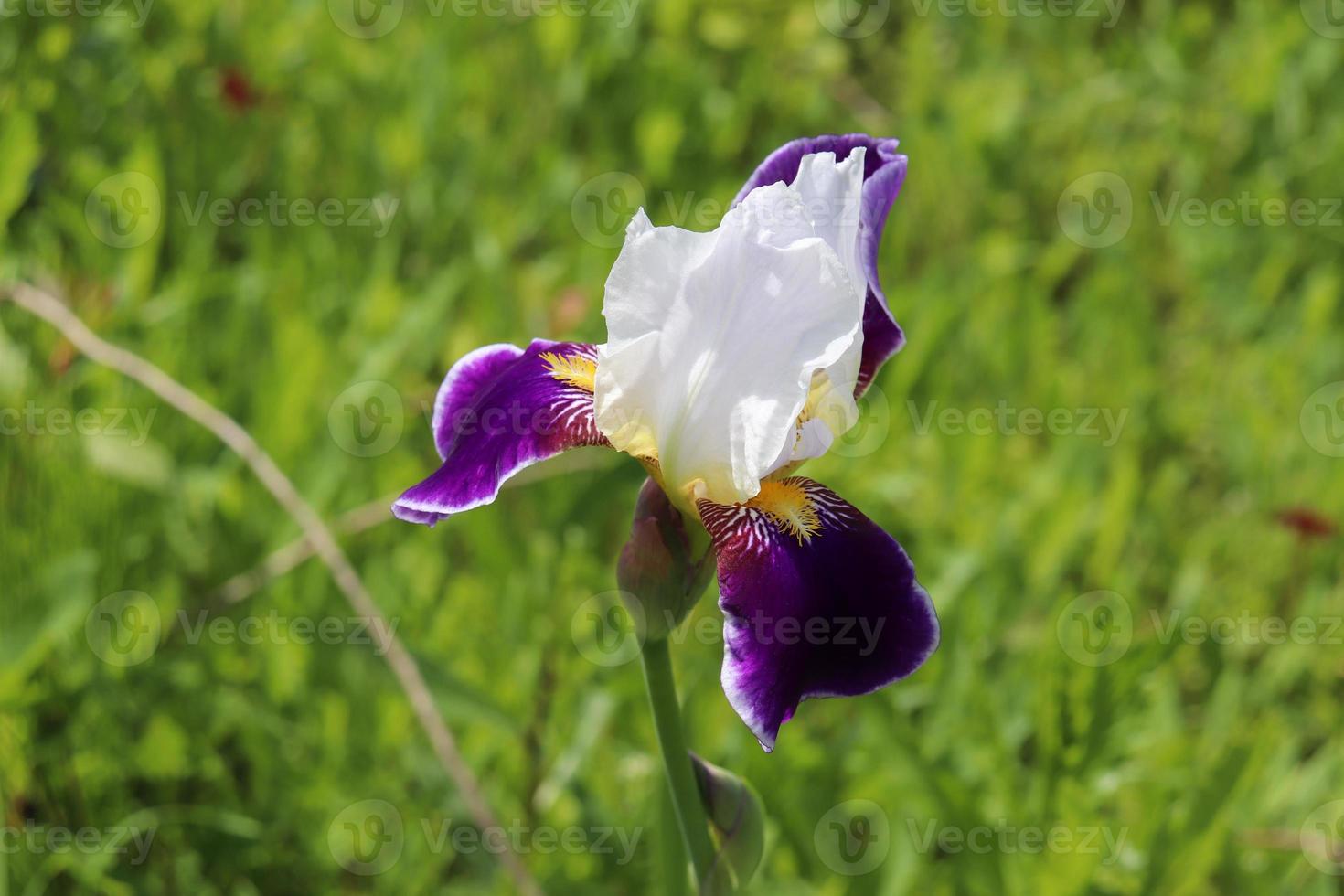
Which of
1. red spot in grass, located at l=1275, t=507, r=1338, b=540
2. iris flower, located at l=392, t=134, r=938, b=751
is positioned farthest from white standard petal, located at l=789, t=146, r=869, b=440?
red spot in grass, located at l=1275, t=507, r=1338, b=540

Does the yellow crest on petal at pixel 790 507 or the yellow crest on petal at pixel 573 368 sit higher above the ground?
the yellow crest on petal at pixel 573 368

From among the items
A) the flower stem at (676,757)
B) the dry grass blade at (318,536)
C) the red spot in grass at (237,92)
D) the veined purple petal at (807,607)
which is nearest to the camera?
Answer: the veined purple petal at (807,607)

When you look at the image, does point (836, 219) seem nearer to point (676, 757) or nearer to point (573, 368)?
point (573, 368)

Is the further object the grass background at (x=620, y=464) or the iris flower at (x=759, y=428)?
the grass background at (x=620, y=464)

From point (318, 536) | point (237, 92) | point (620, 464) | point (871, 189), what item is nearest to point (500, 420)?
point (871, 189)

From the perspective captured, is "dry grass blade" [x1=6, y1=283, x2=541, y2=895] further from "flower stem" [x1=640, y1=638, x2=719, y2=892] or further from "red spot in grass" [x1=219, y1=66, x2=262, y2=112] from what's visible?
"red spot in grass" [x1=219, y1=66, x2=262, y2=112]

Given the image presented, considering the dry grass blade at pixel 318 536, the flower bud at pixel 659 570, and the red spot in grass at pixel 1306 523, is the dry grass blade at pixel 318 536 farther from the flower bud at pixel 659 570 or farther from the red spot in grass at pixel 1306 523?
the red spot in grass at pixel 1306 523

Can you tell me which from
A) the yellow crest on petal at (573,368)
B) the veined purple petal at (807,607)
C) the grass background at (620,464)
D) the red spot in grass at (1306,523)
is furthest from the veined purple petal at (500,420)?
the red spot in grass at (1306,523)
